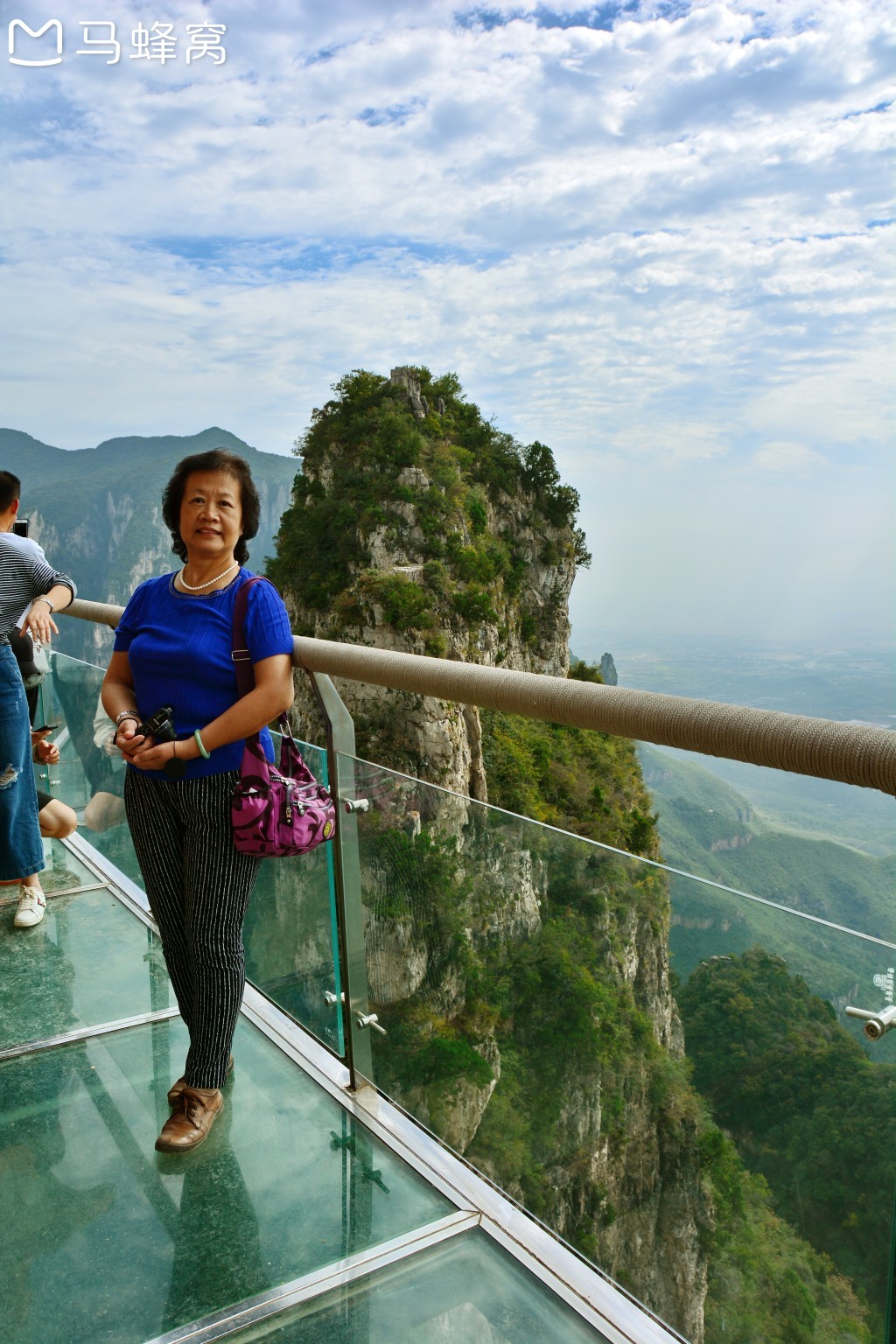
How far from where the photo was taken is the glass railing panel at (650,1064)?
34.2 inches

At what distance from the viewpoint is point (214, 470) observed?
152 cm

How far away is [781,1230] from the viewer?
0.92 meters

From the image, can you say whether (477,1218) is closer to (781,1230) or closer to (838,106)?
(781,1230)

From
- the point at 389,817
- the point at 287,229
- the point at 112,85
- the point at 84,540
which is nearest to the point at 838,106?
the point at 287,229

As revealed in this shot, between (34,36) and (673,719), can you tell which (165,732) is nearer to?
(673,719)

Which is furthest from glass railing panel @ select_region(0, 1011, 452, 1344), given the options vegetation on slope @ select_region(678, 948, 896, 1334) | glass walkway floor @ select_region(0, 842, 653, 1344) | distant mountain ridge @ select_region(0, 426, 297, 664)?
distant mountain ridge @ select_region(0, 426, 297, 664)

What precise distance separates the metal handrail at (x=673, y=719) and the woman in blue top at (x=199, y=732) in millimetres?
188

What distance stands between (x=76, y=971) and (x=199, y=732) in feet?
3.54

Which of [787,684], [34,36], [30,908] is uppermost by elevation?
[34,36]

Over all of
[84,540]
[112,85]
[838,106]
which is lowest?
[84,540]

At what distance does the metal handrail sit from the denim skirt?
120 centimetres

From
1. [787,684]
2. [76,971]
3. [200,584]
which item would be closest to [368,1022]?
[200,584]

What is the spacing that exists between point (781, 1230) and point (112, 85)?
90580 millimetres

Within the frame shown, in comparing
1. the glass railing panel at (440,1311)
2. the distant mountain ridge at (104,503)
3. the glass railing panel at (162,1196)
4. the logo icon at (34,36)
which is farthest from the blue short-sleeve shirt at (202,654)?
the distant mountain ridge at (104,503)
